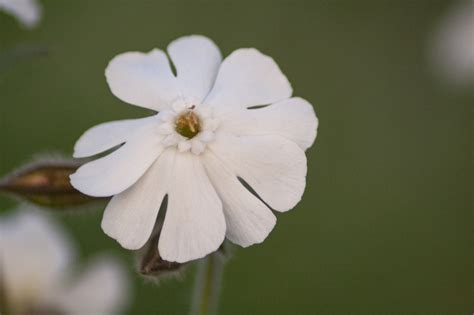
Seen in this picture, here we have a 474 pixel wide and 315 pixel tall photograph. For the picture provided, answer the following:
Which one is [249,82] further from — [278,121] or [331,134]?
[331,134]

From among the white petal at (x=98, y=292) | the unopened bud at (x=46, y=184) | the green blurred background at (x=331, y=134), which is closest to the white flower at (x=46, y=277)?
the white petal at (x=98, y=292)

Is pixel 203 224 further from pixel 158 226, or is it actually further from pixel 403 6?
pixel 403 6

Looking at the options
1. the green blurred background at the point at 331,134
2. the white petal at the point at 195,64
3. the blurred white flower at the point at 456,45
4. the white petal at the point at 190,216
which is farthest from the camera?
the blurred white flower at the point at 456,45

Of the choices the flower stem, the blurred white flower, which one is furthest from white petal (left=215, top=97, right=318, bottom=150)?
the blurred white flower

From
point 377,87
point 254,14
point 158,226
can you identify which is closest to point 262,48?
point 254,14

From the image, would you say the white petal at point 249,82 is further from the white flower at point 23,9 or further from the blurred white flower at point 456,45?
the blurred white flower at point 456,45
